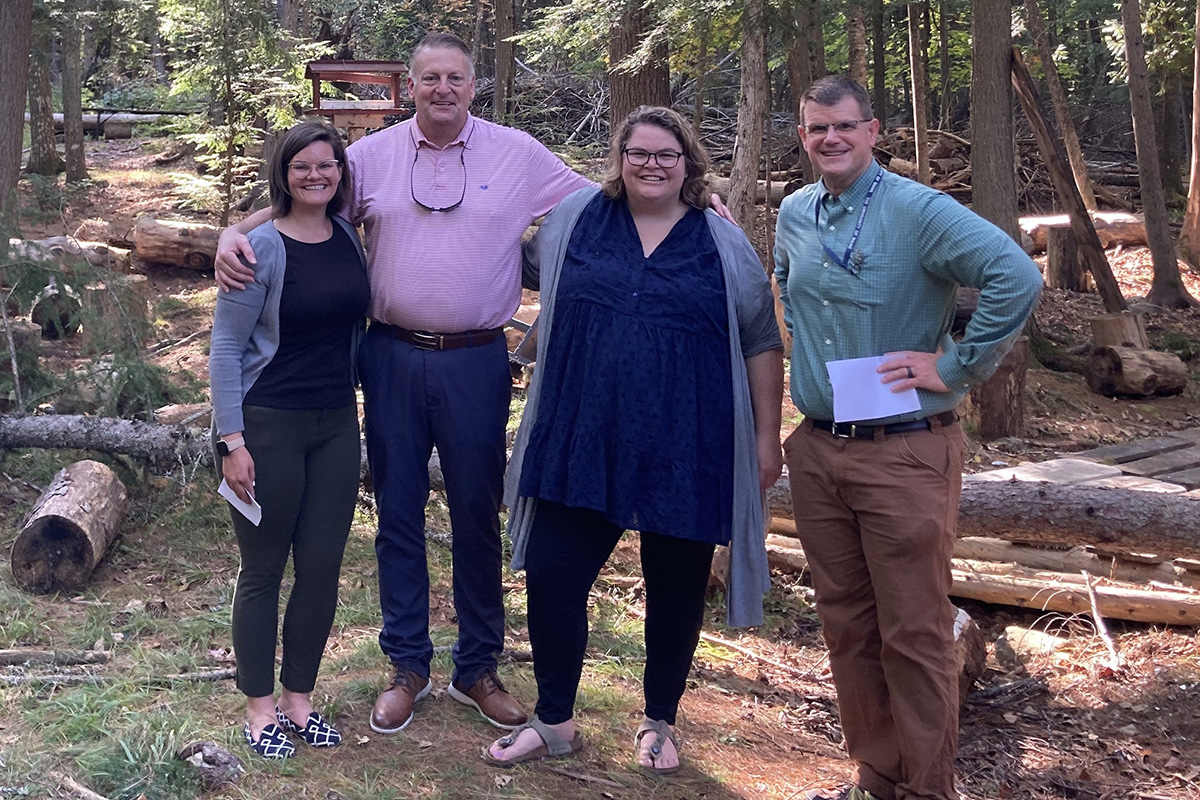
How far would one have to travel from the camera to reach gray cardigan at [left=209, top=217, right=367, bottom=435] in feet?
10.7

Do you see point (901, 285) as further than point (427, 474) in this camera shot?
No

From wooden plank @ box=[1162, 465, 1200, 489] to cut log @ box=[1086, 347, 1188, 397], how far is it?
322cm

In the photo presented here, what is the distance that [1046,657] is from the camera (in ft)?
17.9

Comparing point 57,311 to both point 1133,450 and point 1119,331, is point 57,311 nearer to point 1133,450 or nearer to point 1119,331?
point 1133,450

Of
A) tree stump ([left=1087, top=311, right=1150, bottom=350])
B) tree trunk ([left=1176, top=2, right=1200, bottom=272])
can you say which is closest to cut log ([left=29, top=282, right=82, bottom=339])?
tree stump ([left=1087, top=311, right=1150, bottom=350])

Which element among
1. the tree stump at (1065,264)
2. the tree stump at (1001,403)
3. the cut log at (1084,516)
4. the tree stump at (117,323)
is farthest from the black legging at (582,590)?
the tree stump at (1065,264)

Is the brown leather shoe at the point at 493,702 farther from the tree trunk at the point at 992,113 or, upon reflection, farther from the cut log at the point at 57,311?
the tree trunk at the point at 992,113

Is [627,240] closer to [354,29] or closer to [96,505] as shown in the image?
[96,505]

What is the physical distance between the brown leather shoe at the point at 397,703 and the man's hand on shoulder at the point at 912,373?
2.02m

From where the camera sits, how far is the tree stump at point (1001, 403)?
9.01 metres

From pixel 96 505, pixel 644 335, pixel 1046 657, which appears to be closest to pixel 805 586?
pixel 1046 657

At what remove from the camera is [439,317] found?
12.0ft

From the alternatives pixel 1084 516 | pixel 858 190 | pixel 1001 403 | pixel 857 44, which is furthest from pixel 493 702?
pixel 857 44

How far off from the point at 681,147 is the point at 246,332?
56.3 inches
